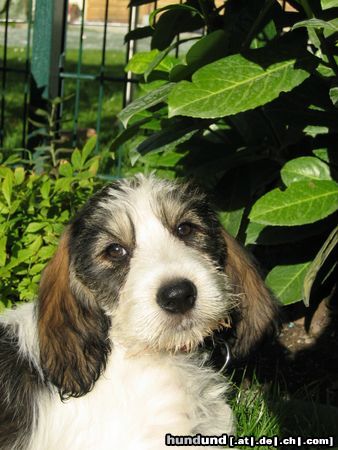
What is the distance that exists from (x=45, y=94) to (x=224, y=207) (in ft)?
8.02

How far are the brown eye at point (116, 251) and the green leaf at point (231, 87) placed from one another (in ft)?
1.91

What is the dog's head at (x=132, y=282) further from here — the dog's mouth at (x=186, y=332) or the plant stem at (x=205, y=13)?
the plant stem at (x=205, y=13)

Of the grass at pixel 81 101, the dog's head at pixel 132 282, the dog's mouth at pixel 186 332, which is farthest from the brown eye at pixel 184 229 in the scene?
the grass at pixel 81 101

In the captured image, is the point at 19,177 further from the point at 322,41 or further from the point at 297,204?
the point at 322,41

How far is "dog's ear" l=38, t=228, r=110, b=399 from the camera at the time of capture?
3.31m

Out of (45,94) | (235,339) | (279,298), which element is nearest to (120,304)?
(235,339)

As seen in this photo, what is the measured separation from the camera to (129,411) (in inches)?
129

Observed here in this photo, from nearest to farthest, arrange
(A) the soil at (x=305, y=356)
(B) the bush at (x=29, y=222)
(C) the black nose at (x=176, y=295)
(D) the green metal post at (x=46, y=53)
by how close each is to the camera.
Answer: (C) the black nose at (x=176, y=295), (B) the bush at (x=29, y=222), (A) the soil at (x=305, y=356), (D) the green metal post at (x=46, y=53)

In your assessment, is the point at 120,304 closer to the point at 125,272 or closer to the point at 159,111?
the point at 125,272

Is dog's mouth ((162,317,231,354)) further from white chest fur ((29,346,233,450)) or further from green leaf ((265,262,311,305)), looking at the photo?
green leaf ((265,262,311,305))

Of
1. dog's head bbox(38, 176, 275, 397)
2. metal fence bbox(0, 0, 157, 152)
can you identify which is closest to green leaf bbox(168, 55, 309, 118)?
dog's head bbox(38, 176, 275, 397)

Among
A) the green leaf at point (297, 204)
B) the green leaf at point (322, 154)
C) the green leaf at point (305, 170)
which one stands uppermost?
the green leaf at point (322, 154)

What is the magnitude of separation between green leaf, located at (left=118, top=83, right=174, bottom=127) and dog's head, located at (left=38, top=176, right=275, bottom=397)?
0.32 metres

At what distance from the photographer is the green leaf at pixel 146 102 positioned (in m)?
3.80
